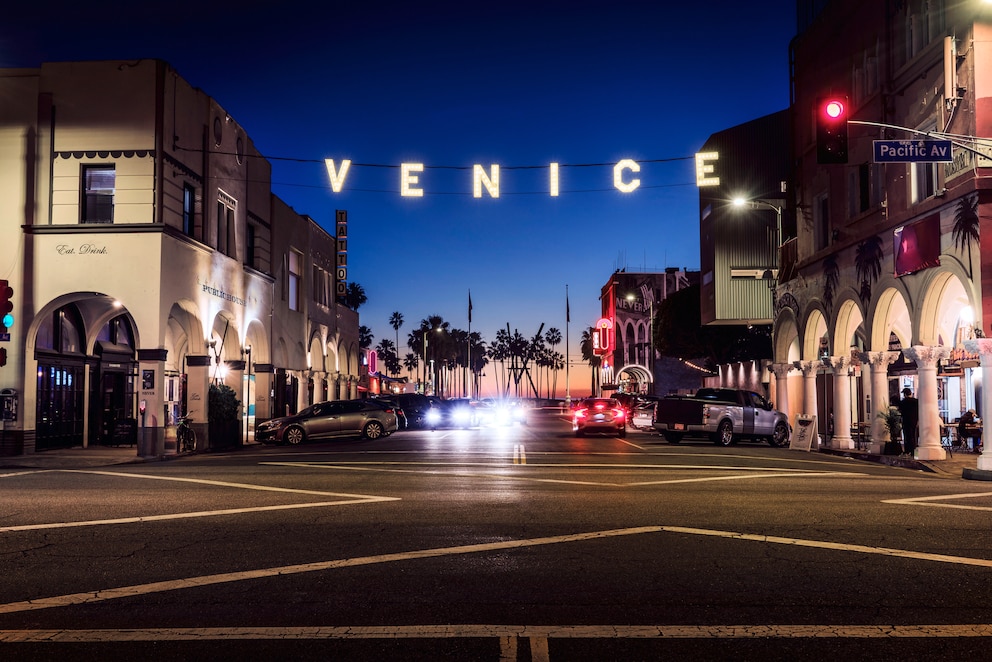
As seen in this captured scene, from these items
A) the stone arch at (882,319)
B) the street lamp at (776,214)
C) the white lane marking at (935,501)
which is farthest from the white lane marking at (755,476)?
the street lamp at (776,214)

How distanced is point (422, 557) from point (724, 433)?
22581mm

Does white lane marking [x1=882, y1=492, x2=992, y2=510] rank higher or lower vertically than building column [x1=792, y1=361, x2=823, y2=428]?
lower

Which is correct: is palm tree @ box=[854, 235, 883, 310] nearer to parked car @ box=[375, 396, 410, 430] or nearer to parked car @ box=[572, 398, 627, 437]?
parked car @ box=[572, 398, 627, 437]

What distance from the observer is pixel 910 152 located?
18359 mm

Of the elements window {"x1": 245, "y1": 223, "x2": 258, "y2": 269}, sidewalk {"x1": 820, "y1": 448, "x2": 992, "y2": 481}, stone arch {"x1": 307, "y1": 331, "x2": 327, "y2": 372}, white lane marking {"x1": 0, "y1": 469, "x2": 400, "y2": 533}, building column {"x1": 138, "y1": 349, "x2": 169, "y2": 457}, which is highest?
window {"x1": 245, "y1": 223, "x2": 258, "y2": 269}

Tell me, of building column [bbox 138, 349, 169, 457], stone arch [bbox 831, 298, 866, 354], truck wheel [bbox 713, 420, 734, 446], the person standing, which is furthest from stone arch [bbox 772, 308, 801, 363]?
building column [bbox 138, 349, 169, 457]

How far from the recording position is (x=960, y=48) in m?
21.5

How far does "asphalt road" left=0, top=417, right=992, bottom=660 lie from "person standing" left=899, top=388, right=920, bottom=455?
9484mm

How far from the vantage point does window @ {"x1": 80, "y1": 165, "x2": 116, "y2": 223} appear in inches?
1012

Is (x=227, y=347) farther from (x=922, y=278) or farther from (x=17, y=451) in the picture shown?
(x=922, y=278)

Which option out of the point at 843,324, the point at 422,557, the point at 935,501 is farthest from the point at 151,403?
the point at 843,324

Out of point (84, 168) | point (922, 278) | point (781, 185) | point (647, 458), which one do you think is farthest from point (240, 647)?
point (781, 185)

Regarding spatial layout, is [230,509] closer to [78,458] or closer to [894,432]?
[78,458]

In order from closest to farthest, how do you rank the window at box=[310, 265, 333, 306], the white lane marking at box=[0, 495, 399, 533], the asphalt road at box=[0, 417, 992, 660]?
the asphalt road at box=[0, 417, 992, 660], the white lane marking at box=[0, 495, 399, 533], the window at box=[310, 265, 333, 306]
